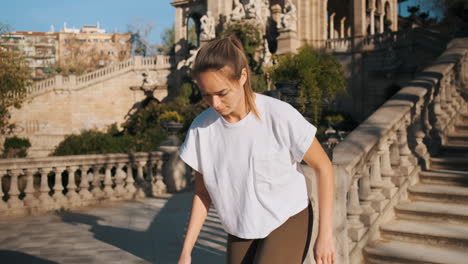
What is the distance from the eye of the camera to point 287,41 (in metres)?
23.9

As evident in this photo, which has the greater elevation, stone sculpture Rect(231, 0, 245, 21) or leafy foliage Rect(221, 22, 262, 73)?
stone sculpture Rect(231, 0, 245, 21)

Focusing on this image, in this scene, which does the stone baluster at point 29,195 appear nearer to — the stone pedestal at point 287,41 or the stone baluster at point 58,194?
the stone baluster at point 58,194

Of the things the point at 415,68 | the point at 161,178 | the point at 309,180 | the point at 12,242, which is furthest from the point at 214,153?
the point at 415,68

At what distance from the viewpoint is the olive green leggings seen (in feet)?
5.61

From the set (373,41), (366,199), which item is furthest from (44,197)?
(373,41)

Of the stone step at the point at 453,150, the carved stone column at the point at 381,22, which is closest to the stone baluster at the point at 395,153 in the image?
the stone step at the point at 453,150

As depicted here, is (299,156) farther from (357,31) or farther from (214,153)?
(357,31)

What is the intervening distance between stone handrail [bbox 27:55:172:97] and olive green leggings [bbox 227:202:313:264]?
3076 cm

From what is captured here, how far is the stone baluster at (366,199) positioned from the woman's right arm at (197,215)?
79.2 inches

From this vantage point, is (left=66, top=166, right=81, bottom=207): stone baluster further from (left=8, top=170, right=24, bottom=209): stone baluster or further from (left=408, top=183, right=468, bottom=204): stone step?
(left=408, top=183, right=468, bottom=204): stone step

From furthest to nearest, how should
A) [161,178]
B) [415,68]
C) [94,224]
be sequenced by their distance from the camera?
[415,68]
[161,178]
[94,224]

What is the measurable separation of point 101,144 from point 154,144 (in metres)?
2.63

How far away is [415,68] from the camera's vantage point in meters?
19.7

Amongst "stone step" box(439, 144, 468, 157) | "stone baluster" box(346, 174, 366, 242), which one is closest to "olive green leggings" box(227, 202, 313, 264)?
"stone baluster" box(346, 174, 366, 242)
